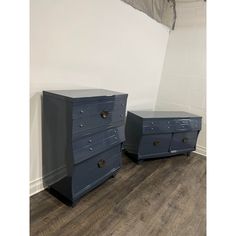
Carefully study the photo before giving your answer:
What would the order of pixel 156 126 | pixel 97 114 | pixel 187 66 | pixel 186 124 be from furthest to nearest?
1. pixel 187 66
2. pixel 186 124
3. pixel 156 126
4. pixel 97 114

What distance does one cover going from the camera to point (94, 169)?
1.73 metres

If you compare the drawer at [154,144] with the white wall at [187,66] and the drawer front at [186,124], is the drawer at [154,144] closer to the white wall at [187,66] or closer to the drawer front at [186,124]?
the drawer front at [186,124]

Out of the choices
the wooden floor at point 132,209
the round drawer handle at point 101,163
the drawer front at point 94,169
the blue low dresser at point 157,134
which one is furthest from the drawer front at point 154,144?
the round drawer handle at point 101,163

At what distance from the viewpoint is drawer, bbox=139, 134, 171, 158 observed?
7.87ft

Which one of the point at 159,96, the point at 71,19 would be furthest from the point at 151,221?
the point at 159,96

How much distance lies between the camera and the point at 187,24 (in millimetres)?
2947

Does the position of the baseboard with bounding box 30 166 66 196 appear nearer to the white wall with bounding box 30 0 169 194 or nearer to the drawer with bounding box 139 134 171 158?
the white wall with bounding box 30 0 169 194

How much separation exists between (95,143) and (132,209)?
2.08 ft

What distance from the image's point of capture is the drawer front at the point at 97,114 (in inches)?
57.2

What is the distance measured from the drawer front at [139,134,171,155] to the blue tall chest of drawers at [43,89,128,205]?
657 mm

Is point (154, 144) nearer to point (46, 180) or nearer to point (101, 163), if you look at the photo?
point (101, 163)

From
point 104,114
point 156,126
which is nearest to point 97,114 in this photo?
point 104,114

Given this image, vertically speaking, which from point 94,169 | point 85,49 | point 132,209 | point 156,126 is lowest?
point 132,209
